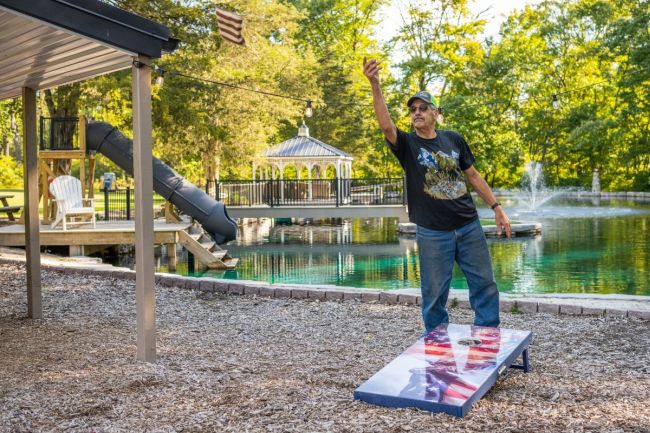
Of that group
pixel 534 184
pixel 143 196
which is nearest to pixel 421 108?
pixel 143 196

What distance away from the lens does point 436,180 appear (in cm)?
451

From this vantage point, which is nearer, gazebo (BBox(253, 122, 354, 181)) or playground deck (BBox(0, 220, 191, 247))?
playground deck (BBox(0, 220, 191, 247))

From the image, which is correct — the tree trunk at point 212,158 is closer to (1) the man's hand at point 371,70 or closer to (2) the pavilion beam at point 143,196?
(2) the pavilion beam at point 143,196

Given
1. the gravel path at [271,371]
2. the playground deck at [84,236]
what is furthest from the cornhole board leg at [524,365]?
the playground deck at [84,236]

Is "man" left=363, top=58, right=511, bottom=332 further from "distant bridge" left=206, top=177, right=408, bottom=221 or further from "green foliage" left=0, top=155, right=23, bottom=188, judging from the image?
"green foliage" left=0, top=155, right=23, bottom=188

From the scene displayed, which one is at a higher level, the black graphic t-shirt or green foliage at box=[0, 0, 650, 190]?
green foliage at box=[0, 0, 650, 190]

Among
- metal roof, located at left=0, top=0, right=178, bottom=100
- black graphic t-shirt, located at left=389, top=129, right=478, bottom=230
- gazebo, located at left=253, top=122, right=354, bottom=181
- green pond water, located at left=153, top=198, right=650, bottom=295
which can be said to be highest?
gazebo, located at left=253, top=122, right=354, bottom=181

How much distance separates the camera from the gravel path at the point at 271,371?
3551mm

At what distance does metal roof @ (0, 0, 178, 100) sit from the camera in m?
4.22

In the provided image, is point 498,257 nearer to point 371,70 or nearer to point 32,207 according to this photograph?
point 32,207

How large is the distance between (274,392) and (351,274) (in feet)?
30.6

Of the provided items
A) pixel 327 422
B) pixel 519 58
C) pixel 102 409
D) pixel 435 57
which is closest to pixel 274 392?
pixel 327 422

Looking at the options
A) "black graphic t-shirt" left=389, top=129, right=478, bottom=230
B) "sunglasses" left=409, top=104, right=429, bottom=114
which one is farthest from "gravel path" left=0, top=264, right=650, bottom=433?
"sunglasses" left=409, top=104, right=429, bottom=114

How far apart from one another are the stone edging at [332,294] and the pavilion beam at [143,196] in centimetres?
323
